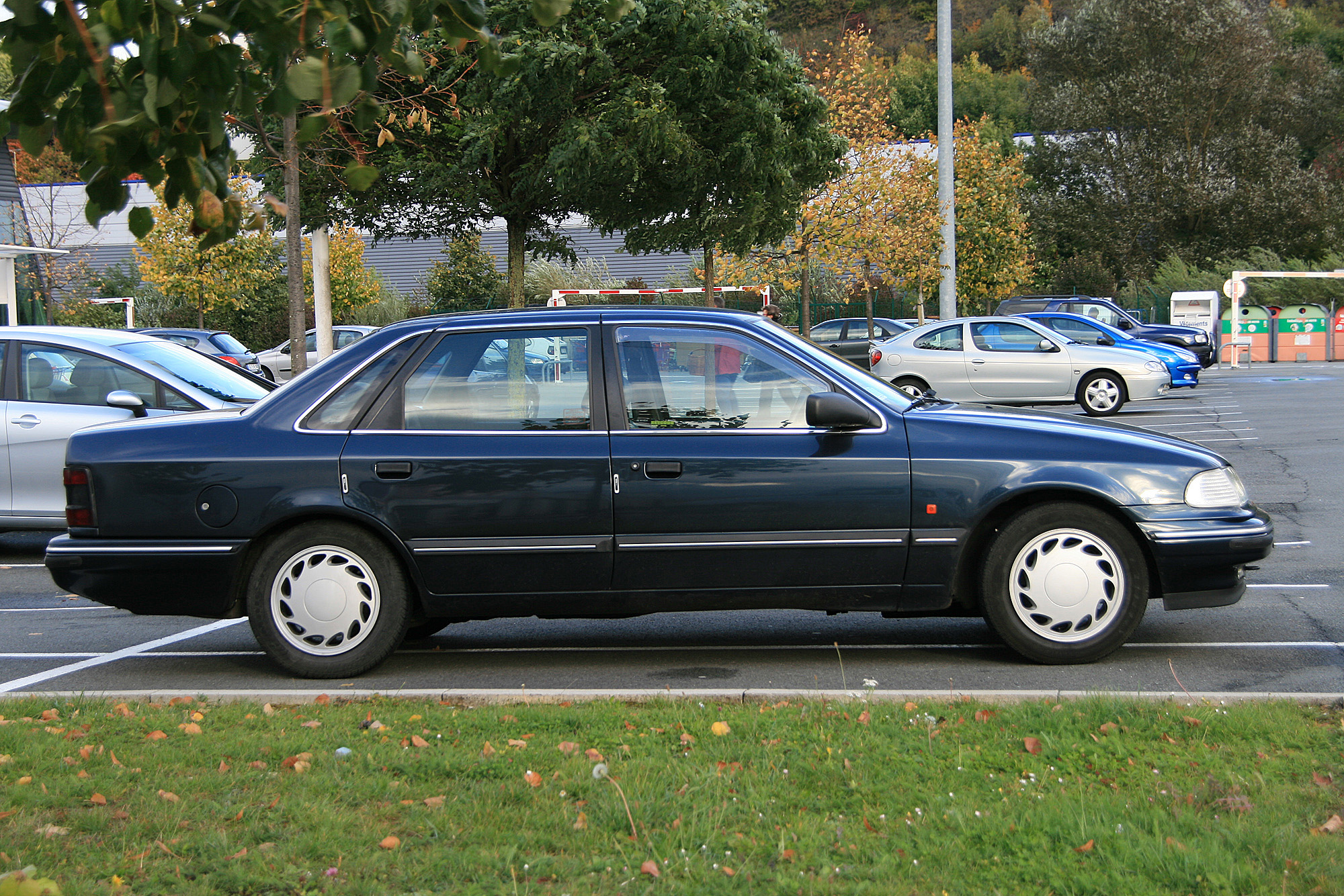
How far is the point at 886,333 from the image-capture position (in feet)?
100

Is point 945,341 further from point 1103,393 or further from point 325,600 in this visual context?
point 325,600

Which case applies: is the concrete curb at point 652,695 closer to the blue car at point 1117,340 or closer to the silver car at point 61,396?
the silver car at point 61,396

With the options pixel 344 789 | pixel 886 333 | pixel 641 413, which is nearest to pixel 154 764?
pixel 344 789

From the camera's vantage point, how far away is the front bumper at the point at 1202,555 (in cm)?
543

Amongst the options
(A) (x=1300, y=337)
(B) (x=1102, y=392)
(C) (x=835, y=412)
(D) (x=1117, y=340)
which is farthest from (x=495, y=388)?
(A) (x=1300, y=337)

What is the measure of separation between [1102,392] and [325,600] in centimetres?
1560

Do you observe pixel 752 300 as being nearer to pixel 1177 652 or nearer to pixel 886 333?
pixel 886 333

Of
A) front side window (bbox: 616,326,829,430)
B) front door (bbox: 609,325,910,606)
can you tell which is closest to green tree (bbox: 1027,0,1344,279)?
front side window (bbox: 616,326,829,430)

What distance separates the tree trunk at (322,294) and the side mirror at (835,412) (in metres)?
19.6

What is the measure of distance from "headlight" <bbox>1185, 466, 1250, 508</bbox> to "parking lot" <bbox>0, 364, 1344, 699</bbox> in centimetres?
73

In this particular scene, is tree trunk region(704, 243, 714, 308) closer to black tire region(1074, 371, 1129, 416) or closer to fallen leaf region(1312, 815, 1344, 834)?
black tire region(1074, 371, 1129, 416)

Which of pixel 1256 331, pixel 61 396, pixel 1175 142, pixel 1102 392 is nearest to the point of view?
pixel 61 396

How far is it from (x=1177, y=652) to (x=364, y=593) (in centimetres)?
380

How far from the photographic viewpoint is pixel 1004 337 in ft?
62.3
